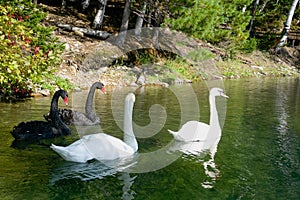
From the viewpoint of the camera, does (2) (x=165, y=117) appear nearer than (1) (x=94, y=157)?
No

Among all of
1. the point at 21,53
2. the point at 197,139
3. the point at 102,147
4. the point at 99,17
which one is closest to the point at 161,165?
the point at 102,147

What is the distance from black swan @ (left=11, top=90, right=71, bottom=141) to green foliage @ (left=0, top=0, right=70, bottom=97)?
1187 millimetres

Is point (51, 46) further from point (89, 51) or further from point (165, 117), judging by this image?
point (89, 51)

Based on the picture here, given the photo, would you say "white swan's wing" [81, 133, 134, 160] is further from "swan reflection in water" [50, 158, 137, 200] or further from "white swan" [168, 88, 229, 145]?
"white swan" [168, 88, 229, 145]

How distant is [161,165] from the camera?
746cm

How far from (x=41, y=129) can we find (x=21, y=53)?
122 inches

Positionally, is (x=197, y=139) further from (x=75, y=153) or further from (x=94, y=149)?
(x=75, y=153)

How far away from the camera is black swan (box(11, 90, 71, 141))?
8586 millimetres

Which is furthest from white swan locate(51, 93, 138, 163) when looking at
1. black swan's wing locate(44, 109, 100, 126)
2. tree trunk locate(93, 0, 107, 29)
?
tree trunk locate(93, 0, 107, 29)

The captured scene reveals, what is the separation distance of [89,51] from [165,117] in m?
12.0

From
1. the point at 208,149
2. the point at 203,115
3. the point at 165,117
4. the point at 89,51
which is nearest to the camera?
the point at 208,149

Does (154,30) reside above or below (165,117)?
above

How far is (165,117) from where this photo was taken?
1214 cm

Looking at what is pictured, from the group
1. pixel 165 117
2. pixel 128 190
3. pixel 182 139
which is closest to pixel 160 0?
pixel 165 117
